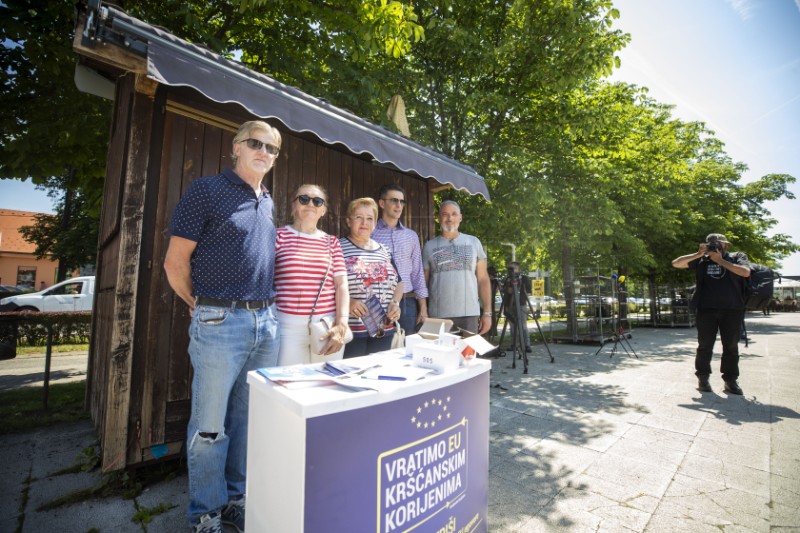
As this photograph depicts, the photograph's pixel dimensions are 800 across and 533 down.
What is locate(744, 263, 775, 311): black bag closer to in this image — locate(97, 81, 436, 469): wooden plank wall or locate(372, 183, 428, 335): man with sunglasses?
locate(372, 183, 428, 335): man with sunglasses

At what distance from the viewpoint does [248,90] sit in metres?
2.59

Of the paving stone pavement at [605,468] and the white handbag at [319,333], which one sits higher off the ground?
the white handbag at [319,333]

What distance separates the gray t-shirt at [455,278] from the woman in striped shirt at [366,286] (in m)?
1.00

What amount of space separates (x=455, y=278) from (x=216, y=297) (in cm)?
247

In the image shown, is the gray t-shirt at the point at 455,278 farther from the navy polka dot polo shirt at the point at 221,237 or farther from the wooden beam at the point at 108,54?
the wooden beam at the point at 108,54

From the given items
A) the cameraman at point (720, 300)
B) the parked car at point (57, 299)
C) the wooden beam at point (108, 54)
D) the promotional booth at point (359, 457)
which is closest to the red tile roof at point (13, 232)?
the parked car at point (57, 299)

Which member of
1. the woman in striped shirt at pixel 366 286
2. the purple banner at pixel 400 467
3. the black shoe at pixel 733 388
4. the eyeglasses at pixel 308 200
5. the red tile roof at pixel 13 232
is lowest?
the black shoe at pixel 733 388

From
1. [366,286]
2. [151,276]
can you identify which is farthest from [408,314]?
[151,276]

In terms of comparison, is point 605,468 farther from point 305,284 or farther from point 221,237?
point 221,237

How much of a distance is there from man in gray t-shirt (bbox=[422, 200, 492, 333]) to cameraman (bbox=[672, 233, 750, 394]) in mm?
2941

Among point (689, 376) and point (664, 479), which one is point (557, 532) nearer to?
point (664, 479)

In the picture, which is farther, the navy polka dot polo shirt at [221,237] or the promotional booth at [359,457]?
the navy polka dot polo shirt at [221,237]

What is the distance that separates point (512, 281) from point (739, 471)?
444 centimetres

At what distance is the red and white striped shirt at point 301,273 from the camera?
2223 mm
